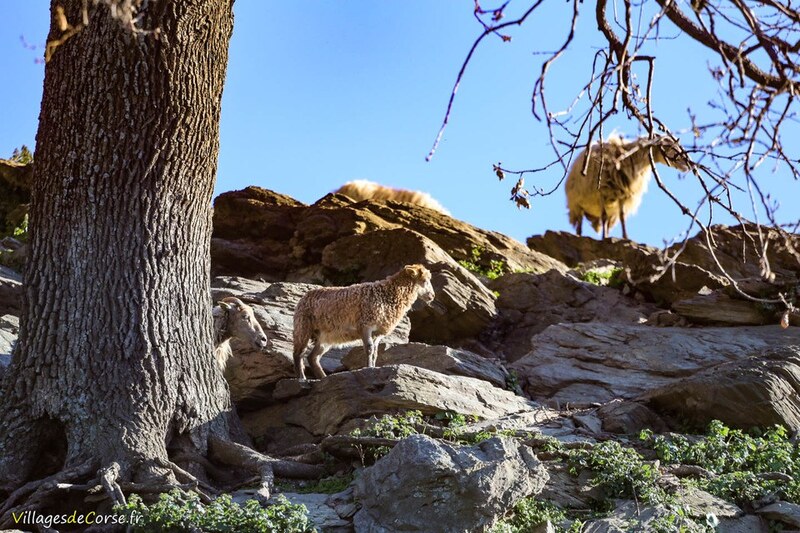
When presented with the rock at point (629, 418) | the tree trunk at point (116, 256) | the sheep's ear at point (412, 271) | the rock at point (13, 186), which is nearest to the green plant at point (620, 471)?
the rock at point (629, 418)

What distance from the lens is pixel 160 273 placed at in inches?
361

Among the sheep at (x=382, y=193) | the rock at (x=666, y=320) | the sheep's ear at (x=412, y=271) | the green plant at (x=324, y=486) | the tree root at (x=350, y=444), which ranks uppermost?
the sheep at (x=382, y=193)

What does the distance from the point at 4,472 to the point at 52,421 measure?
2.08ft

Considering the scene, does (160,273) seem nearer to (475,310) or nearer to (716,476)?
(716,476)

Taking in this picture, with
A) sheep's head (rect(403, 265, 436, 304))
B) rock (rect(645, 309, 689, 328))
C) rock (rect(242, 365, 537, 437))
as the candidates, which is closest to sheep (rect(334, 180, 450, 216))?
rock (rect(645, 309, 689, 328))

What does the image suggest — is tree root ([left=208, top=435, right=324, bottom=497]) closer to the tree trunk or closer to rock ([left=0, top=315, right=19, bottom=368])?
the tree trunk

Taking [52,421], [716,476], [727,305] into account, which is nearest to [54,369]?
[52,421]

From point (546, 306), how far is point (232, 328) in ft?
24.2

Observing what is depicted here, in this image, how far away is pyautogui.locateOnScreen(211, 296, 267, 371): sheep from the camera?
11391mm

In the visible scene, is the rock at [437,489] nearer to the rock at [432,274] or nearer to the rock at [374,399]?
the rock at [374,399]

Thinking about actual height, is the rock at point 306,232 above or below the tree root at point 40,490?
above

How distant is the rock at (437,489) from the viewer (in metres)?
7.44

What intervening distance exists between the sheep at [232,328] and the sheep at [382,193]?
51.1ft

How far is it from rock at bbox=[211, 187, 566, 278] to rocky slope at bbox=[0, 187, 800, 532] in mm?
46
